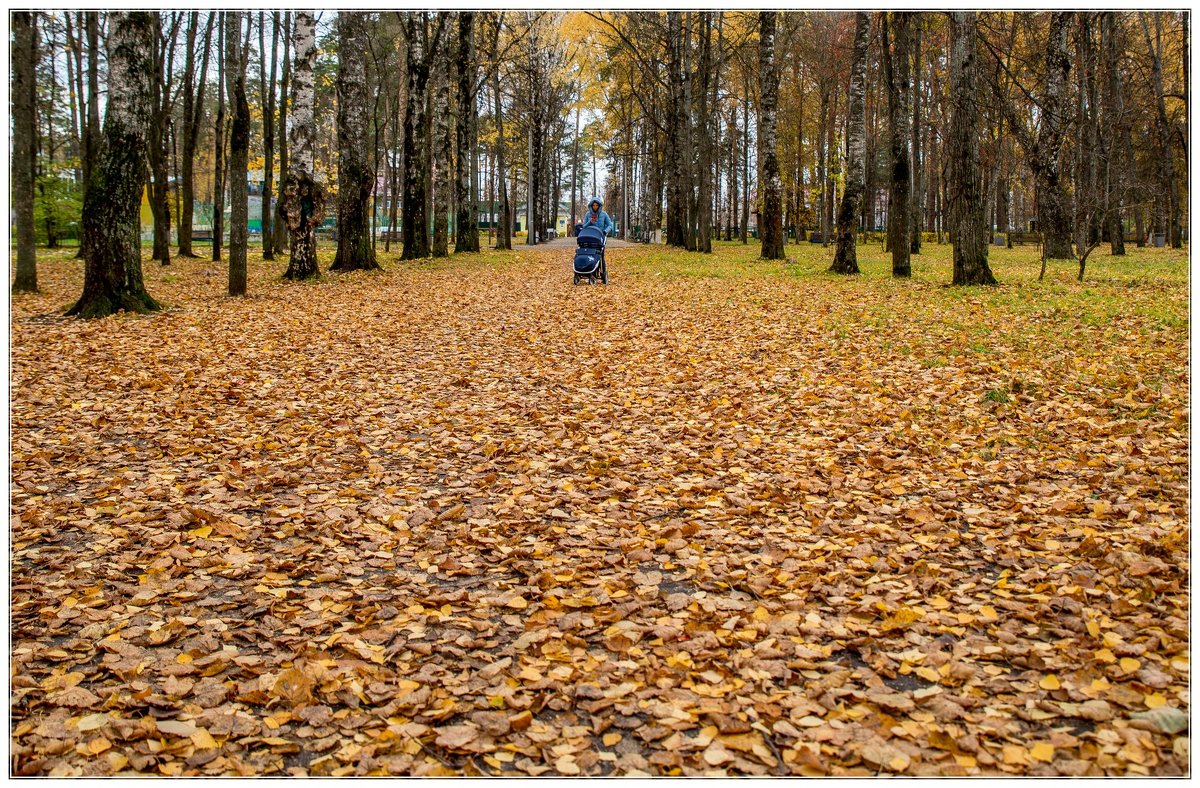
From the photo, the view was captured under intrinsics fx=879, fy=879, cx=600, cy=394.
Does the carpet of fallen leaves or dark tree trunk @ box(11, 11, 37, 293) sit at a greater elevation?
dark tree trunk @ box(11, 11, 37, 293)

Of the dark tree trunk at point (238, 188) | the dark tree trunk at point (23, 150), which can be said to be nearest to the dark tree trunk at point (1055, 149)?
the dark tree trunk at point (238, 188)

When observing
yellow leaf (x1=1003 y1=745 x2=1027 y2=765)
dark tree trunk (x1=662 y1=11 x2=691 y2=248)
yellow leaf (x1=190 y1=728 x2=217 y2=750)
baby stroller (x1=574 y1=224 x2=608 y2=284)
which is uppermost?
dark tree trunk (x1=662 y1=11 x2=691 y2=248)

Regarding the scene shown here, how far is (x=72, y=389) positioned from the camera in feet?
27.4

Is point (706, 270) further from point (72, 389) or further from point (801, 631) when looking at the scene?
point (801, 631)

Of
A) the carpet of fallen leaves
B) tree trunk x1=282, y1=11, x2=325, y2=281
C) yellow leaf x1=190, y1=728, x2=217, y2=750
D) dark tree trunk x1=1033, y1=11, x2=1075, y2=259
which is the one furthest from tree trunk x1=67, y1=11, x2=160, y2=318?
dark tree trunk x1=1033, y1=11, x2=1075, y2=259

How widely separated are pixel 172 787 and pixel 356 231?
18973mm

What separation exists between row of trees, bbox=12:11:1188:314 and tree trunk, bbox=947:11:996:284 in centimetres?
4

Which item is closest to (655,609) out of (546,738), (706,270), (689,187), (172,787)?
(546,738)

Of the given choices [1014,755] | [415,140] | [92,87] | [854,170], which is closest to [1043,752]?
[1014,755]

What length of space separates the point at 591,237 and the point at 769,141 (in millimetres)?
7217

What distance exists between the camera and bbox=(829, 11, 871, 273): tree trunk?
62.3 feet

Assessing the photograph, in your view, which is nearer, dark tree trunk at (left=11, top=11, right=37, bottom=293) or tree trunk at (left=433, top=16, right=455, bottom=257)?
dark tree trunk at (left=11, top=11, right=37, bottom=293)

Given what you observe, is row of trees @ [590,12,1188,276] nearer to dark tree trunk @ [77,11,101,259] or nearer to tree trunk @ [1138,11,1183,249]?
tree trunk @ [1138,11,1183,249]

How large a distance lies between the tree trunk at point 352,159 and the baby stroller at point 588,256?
5460 millimetres
